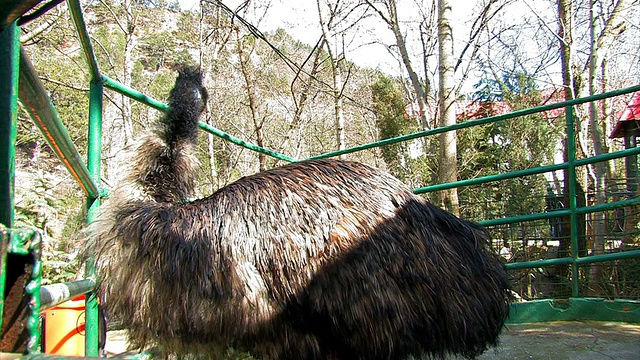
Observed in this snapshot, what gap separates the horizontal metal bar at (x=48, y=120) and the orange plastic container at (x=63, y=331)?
1.28 metres

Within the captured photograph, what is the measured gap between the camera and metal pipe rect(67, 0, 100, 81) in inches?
67.0

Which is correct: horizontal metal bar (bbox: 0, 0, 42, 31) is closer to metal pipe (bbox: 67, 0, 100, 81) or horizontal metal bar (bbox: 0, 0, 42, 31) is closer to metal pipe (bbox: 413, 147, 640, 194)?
metal pipe (bbox: 67, 0, 100, 81)

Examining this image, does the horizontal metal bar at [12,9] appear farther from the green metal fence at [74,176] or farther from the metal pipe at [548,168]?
the metal pipe at [548,168]

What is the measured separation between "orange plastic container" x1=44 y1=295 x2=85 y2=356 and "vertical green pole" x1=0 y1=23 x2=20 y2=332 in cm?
251

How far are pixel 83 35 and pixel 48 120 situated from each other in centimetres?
62

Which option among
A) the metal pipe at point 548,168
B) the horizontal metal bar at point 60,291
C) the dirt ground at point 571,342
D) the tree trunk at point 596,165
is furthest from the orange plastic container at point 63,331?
the tree trunk at point 596,165

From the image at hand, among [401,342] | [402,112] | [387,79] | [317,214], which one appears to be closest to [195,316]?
[317,214]

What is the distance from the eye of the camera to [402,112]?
17.0 metres

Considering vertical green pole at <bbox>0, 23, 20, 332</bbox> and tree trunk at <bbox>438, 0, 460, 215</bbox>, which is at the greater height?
tree trunk at <bbox>438, 0, 460, 215</bbox>

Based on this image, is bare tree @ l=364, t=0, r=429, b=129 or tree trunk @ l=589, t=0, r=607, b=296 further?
bare tree @ l=364, t=0, r=429, b=129

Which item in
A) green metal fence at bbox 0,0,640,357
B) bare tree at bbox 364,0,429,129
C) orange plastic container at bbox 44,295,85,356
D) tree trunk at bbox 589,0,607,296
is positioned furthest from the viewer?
bare tree at bbox 364,0,429,129

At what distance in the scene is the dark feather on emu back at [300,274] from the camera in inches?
64.9

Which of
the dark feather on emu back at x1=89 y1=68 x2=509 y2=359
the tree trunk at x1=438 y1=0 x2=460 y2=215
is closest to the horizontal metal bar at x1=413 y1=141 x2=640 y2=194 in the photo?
the dark feather on emu back at x1=89 y1=68 x2=509 y2=359

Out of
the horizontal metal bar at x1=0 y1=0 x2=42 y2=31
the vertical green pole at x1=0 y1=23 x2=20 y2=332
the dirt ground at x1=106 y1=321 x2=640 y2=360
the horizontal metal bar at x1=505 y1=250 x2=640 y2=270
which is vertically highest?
the horizontal metal bar at x1=0 y1=0 x2=42 y2=31
